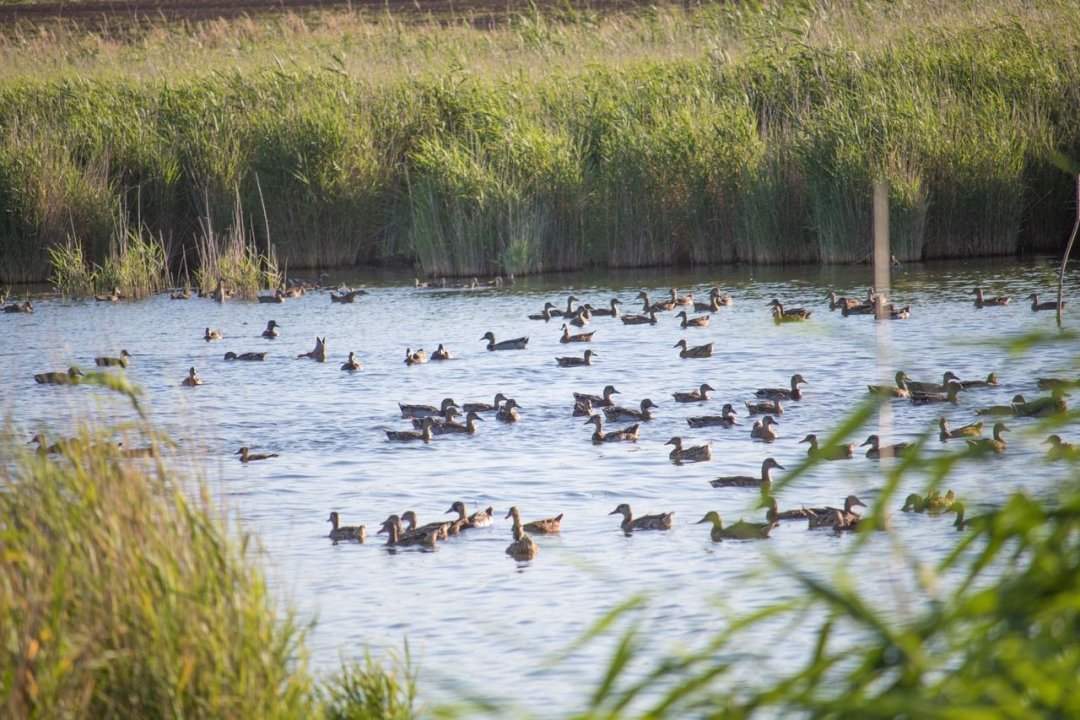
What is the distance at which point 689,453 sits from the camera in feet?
38.9

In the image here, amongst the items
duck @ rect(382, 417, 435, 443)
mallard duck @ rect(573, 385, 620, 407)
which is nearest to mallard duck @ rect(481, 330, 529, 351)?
mallard duck @ rect(573, 385, 620, 407)

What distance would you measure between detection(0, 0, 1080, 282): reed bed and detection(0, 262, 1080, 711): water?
3.25 feet

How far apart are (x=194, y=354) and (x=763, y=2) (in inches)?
563

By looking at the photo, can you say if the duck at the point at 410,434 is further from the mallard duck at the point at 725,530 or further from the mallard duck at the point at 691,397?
the mallard duck at the point at 725,530

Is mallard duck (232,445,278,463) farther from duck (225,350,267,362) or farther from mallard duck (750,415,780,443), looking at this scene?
duck (225,350,267,362)

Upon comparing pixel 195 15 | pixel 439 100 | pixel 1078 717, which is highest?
pixel 195 15

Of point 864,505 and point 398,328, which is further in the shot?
point 398,328

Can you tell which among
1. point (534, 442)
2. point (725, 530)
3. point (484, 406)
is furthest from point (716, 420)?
point (725, 530)

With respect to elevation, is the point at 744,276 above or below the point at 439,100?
below

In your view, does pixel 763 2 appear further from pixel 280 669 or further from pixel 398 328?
pixel 280 669

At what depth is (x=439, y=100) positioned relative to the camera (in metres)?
24.6

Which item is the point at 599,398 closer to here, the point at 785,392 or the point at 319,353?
the point at 785,392

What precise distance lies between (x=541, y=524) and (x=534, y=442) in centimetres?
315

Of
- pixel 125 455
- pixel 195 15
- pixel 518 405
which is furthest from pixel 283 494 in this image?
pixel 195 15
